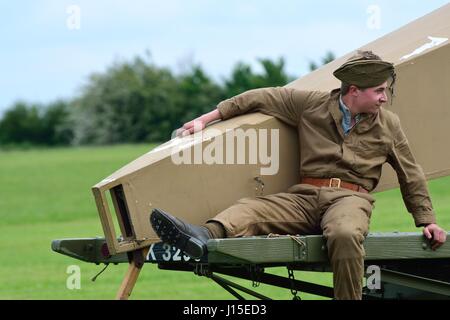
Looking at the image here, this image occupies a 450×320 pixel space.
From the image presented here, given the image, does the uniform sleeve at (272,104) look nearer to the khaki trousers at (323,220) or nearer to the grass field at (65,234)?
the khaki trousers at (323,220)

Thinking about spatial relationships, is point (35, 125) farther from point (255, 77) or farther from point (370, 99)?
point (370, 99)

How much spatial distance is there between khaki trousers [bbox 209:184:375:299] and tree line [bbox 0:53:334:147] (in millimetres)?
72369

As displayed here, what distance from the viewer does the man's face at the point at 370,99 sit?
7.30 metres

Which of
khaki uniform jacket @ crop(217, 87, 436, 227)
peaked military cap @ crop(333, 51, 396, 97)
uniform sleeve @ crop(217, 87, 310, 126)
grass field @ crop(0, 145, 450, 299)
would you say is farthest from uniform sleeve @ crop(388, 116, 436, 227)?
grass field @ crop(0, 145, 450, 299)

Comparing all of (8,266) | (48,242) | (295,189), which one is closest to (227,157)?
(295,189)

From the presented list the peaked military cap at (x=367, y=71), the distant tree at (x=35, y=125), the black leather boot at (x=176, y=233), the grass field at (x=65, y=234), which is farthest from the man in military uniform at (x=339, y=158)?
the distant tree at (x=35, y=125)

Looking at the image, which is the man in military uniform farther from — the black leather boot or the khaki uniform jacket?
the black leather boot

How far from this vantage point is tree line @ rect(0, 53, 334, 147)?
86.8 metres

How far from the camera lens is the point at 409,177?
7.35 m

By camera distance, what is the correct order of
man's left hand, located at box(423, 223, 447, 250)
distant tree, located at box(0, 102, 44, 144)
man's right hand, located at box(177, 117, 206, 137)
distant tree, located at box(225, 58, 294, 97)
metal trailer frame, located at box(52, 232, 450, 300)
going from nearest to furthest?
metal trailer frame, located at box(52, 232, 450, 300)
man's left hand, located at box(423, 223, 447, 250)
man's right hand, located at box(177, 117, 206, 137)
distant tree, located at box(225, 58, 294, 97)
distant tree, located at box(0, 102, 44, 144)

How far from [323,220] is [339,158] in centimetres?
50

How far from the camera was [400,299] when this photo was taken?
25.7ft
